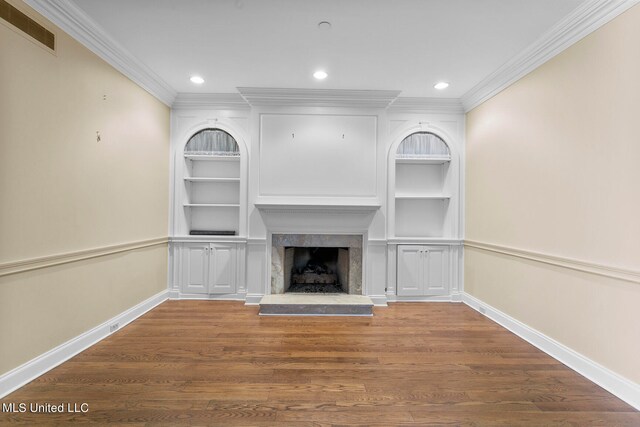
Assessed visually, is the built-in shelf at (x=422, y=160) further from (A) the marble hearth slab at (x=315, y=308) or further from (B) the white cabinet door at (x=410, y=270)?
(A) the marble hearth slab at (x=315, y=308)

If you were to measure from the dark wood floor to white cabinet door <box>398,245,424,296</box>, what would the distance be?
100cm

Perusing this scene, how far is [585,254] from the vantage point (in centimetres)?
245

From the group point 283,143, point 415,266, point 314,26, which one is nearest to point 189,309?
point 283,143

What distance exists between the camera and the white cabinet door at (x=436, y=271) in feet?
14.4

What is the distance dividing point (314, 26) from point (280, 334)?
9.41 ft

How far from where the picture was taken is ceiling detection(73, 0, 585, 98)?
2.45m

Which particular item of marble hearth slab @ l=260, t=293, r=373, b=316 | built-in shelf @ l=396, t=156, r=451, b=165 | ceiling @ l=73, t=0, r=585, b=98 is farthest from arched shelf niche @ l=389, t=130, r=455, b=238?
marble hearth slab @ l=260, t=293, r=373, b=316

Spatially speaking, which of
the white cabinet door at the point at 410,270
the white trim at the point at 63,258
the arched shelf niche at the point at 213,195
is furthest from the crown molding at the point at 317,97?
the white trim at the point at 63,258

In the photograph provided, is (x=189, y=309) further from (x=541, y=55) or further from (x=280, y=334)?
(x=541, y=55)

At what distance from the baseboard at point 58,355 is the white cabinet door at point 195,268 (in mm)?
794

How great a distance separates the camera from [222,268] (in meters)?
4.38

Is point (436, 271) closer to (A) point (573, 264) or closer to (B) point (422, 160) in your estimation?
(B) point (422, 160)

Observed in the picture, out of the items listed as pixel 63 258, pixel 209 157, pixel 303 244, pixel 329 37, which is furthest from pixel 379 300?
pixel 63 258

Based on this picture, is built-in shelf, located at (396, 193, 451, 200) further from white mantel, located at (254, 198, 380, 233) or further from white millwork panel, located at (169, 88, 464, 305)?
white mantel, located at (254, 198, 380, 233)
